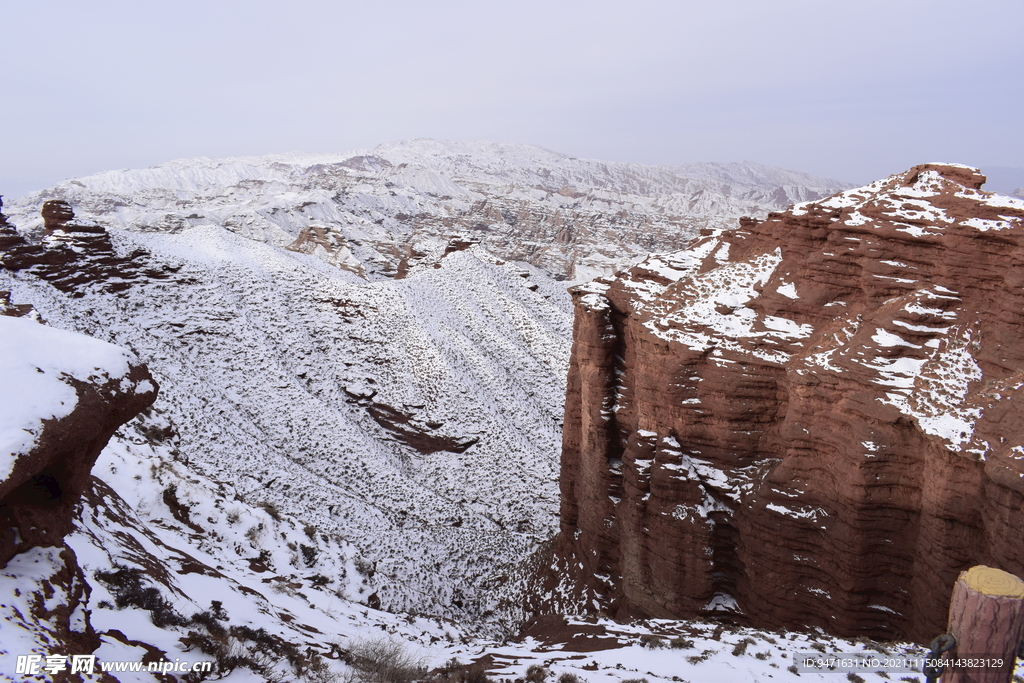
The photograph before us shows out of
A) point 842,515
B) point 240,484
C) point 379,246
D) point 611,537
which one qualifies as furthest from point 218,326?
point 379,246

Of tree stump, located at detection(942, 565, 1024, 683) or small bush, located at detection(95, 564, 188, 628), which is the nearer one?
tree stump, located at detection(942, 565, 1024, 683)

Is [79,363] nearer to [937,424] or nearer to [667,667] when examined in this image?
[667,667]

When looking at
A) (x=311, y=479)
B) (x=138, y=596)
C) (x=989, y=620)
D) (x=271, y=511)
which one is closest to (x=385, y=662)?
(x=138, y=596)

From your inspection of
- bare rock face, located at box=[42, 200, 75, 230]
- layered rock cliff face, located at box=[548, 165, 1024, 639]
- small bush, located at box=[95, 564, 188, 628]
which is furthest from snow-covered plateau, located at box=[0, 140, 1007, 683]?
layered rock cliff face, located at box=[548, 165, 1024, 639]

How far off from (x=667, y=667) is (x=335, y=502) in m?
16.2

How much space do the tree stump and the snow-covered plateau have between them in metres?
7.65

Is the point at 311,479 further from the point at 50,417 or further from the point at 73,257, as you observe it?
the point at 73,257

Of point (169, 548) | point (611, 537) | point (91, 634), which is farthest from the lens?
point (611, 537)

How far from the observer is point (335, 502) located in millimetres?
22594

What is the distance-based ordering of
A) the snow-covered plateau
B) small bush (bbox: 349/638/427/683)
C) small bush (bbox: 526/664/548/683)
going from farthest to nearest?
small bush (bbox: 349/638/427/683)
small bush (bbox: 526/664/548/683)
the snow-covered plateau

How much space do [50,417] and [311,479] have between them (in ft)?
58.4

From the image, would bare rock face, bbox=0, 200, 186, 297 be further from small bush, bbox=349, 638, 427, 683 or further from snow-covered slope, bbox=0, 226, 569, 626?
small bush, bbox=349, 638, 427, 683

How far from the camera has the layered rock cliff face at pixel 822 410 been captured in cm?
1059

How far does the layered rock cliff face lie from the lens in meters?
10.6
